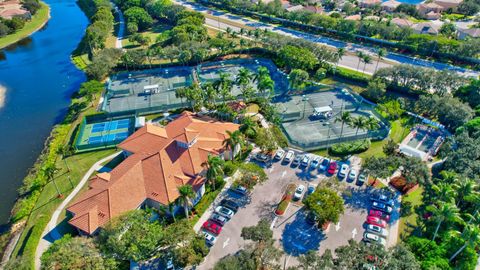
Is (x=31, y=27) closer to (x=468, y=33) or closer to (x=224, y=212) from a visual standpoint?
(x=224, y=212)

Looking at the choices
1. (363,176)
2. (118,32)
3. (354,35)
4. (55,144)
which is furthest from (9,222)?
(354,35)

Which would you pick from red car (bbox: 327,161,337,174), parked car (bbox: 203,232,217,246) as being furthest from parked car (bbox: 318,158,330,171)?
parked car (bbox: 203,232,217,246)

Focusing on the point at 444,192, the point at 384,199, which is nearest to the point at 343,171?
the point at 384,199

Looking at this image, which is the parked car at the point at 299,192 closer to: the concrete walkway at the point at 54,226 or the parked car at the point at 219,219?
the parked car at the point at 219,219

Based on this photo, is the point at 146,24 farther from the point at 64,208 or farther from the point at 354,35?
the point at 64,208

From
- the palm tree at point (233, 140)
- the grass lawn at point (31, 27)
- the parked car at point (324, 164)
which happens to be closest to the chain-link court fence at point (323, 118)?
→ the parked car at point (324, 164)
